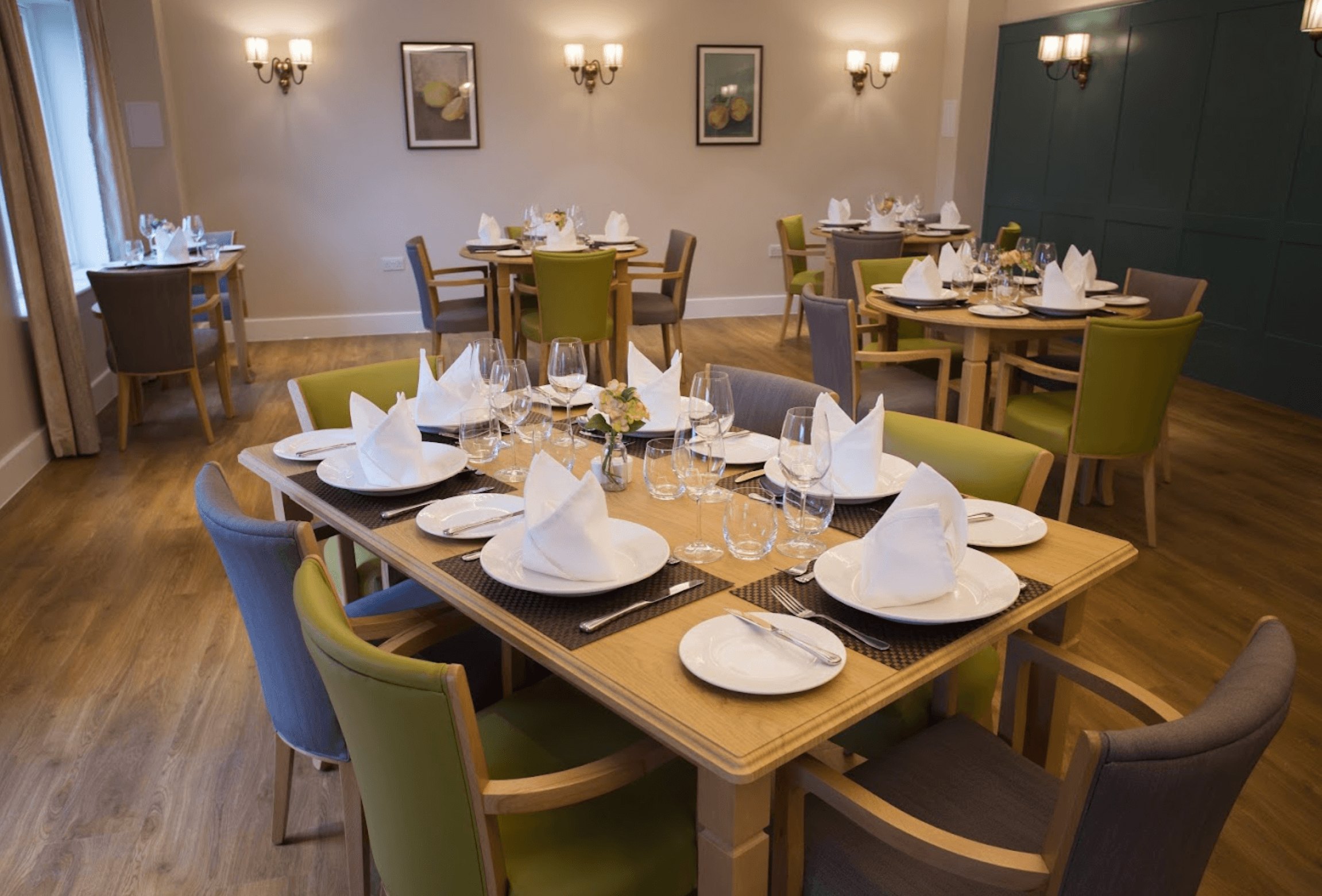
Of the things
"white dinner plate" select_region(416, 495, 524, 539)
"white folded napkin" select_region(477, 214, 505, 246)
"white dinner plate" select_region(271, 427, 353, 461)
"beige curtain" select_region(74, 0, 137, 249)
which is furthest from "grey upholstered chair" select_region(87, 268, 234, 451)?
"white dinner plate" select_region(416, 495, 524, 539)

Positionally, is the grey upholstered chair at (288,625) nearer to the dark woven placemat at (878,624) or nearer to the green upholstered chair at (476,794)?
the green upholstered chair at (476,794)

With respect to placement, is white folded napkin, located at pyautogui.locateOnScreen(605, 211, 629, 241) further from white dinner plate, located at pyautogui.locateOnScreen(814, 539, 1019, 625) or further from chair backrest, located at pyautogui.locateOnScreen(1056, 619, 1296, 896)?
chair backrest, located at pyautogui.locateOnScreen(1056, 619, 1296, 896)

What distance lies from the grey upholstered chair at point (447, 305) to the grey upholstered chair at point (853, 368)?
8.08ft

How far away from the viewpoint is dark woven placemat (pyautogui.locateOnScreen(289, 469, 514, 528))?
1.90 meters

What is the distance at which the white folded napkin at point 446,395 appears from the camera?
2.38m

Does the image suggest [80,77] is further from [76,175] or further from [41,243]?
[41,243]

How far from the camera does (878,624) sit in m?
1.47

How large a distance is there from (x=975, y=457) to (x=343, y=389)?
1.65 meters

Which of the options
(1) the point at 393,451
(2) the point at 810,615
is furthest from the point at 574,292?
(2) the point at 810,615

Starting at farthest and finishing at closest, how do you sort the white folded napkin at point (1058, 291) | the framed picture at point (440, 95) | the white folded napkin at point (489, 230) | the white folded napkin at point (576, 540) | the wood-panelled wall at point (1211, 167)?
the framed picture at point (440, 95), the white folded napkin at point (489, 230), the wood-panelled wall at point (1211, 167), the white folded napkin at point (1058, 291), the white folded napkin at point (576, 540)

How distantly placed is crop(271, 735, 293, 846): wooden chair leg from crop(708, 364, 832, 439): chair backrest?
135cm

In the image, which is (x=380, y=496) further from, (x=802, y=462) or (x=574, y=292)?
(x=574, y=292)

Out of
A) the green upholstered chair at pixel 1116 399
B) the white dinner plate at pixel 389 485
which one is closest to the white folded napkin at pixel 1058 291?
the green upholstered chair at pixel 1116 399

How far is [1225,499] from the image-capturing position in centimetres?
414
